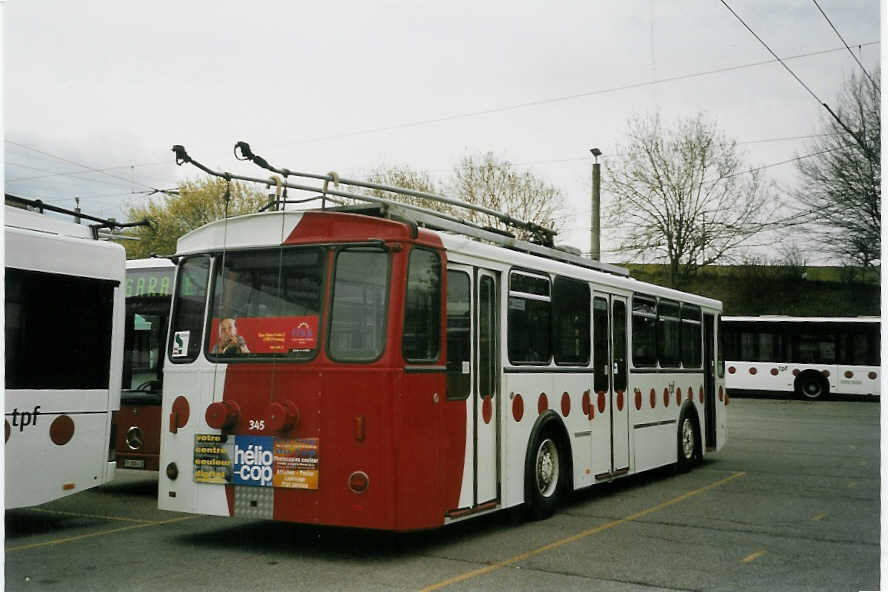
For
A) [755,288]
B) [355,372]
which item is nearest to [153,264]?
[355,372]

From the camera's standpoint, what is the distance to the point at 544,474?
9.95 meters

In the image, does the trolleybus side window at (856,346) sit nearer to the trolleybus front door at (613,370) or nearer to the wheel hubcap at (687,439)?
the wheel hubcap at (687,439)

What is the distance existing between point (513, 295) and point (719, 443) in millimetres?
8231

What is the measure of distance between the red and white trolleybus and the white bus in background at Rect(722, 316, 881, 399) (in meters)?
26.9

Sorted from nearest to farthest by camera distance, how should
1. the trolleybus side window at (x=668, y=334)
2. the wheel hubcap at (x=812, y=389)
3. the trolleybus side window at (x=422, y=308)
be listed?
the trolleybus side window at (x=422, y=308) < the trolleybus side window at (x=668, y=334) < the wheel hubcap at (x=812, y=389)

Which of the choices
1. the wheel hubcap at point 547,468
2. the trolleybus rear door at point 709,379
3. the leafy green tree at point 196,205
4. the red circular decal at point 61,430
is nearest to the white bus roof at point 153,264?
the red circular decal at point 61,430

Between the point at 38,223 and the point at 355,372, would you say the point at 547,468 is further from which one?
the point at 38,223

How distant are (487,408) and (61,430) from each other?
4.01m

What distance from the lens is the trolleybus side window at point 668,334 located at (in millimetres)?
13609

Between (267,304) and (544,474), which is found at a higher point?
(267,304)

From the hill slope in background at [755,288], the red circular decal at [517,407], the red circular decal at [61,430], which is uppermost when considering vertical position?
the hill slope in background at [755,288]

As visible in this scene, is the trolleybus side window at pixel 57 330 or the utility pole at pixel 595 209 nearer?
the trolleybus side window at pixel 57 330

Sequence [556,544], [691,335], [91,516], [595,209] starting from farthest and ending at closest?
1. [595,209]
2. [691,335]
3. [91,516]
4. [556,544]

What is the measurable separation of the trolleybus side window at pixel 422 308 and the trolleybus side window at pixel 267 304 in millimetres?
747
